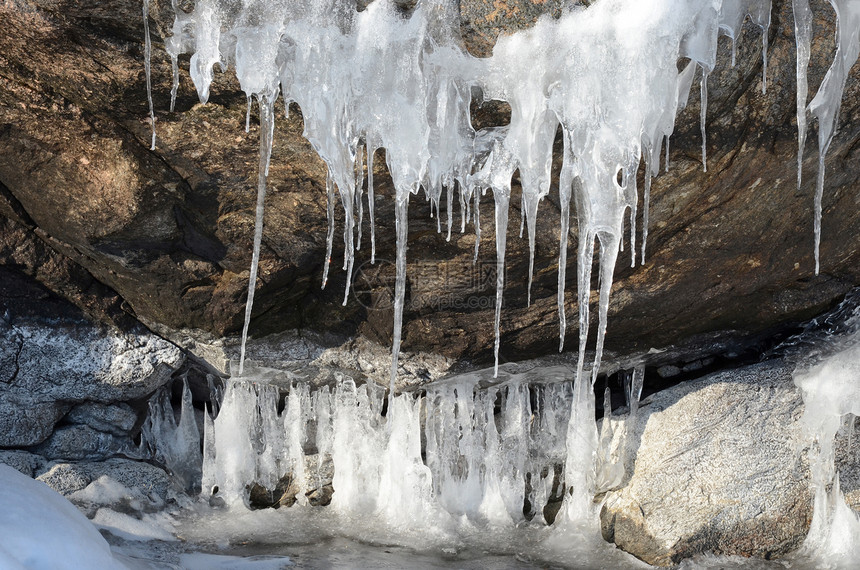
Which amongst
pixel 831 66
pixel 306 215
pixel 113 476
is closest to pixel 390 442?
pixel 113 476

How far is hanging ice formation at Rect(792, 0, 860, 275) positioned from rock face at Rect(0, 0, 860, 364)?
0.11 m

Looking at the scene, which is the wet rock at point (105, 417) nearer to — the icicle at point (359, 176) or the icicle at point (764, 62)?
the icicle at point (359, 176)

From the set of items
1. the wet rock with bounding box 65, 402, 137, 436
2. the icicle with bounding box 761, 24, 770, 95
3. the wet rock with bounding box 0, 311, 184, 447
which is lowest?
the wet rock with bounding box 65, 402, 137, 436

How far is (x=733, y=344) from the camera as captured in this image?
6.30 m

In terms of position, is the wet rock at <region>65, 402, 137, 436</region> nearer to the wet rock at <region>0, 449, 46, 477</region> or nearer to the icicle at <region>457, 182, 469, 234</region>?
the wet rock at <region>0, 449, 46, 477</region>

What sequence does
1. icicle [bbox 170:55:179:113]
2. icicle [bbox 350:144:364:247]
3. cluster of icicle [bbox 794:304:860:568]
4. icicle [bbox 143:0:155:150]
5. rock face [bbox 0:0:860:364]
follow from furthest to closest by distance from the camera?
cluster of icicle [bbox 794:304:860:568] → icicle [bbox 350:144:364:247] → rock face [bbox 0:0:860:364] → icicle [bbox 170:55:179:113] → icicle [bbox 143:0:155:150]

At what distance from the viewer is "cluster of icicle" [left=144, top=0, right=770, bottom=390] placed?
3809mm

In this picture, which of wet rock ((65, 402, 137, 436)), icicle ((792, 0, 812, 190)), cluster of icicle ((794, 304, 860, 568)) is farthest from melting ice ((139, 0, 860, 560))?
wet rock ((65, 402, 137, 436))

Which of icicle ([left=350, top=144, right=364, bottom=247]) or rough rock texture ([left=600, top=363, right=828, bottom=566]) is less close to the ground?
icicle ([left=350, top=144, right=364, bottom=247])

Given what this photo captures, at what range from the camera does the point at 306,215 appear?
504 cm

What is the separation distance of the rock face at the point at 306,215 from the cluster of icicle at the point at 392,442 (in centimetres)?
69

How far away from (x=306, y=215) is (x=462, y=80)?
1522 mm

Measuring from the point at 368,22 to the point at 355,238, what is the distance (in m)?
1.68

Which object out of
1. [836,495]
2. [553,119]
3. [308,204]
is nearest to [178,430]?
[308,204]
